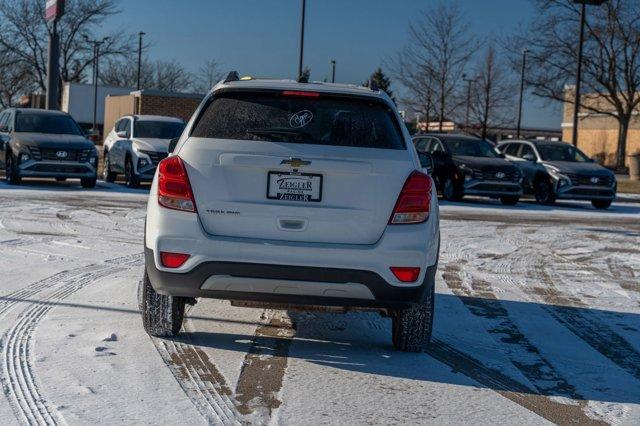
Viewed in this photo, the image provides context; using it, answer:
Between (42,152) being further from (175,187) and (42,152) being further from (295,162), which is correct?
(295,162)

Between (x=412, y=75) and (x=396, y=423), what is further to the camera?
(x=412, y=75)

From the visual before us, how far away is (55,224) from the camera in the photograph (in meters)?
12.4

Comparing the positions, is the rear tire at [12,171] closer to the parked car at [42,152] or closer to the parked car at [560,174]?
the parked car at [42,152]

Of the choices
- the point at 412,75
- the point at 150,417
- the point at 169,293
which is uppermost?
the point at 412,75

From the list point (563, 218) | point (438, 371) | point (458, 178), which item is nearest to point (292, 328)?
point (438, 371)

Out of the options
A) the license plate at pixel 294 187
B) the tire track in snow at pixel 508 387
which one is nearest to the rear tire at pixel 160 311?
the license plate at pixel 294 187

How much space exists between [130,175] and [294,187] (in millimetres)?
15465

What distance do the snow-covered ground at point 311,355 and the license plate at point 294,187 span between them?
1014mm

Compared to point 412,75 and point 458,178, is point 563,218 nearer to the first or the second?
point 458,178

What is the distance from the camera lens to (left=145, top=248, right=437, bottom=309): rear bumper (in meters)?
5.32

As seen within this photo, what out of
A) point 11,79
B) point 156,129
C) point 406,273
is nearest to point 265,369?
point 406,273

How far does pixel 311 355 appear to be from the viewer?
5895mm

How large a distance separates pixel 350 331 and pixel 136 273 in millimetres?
2787

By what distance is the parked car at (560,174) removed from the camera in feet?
70.7
